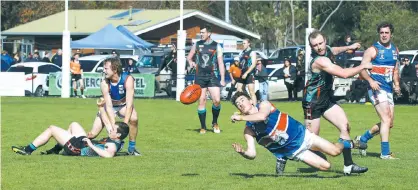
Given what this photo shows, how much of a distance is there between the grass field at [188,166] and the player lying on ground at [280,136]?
0.33 meters

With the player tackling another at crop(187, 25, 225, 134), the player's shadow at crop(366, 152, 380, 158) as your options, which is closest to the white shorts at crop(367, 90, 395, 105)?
the player's shadow at crop(366, 152, 380, 158)

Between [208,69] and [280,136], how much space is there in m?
8.43

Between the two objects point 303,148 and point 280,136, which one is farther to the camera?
point 303,148

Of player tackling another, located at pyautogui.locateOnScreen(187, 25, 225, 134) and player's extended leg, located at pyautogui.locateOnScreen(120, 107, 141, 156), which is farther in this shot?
player tackling another, located at pyautogui.locateOnScreen(187, 25, 225, 134)

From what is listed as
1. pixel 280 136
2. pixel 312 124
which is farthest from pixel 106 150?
pixel 280 136

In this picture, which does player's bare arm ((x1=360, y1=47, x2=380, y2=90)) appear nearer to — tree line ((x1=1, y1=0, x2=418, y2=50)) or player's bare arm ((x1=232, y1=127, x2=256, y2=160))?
player's bare arm ((x1=232, y1=127, x2=256, y2=160))

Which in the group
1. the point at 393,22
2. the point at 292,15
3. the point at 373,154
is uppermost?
the point at 292,15

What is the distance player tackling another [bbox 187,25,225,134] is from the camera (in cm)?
2148

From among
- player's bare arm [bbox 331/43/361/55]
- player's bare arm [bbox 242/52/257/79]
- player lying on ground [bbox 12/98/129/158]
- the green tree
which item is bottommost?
player lying on ground [bbox 12/98/129/158]

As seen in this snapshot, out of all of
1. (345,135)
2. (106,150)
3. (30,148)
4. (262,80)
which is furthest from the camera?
(262,80)

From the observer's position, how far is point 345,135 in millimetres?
14141

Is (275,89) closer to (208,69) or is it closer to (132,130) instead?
(208,69)

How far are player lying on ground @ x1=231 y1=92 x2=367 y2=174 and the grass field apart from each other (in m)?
0.33

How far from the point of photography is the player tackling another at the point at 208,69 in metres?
21.5
